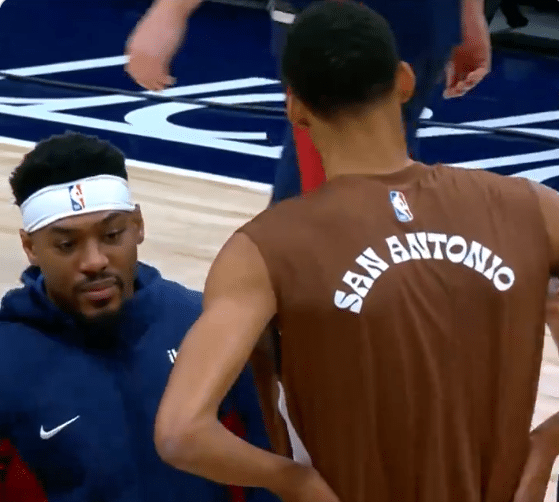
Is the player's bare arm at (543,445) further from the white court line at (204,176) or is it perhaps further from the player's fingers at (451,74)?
the white court line at (204,176)

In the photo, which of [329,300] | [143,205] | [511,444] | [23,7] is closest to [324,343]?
[329,300]

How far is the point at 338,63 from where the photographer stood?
A: 5.20 ft

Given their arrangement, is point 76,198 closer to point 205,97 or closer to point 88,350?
point 88,350

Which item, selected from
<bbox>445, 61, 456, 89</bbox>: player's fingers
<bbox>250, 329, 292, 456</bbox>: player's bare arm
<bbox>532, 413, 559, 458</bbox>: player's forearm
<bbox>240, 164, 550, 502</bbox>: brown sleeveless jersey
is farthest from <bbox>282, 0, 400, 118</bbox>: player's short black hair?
<bbox>445, 61, 456, 89</bbox>: player's fingers

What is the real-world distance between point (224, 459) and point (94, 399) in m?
0.76

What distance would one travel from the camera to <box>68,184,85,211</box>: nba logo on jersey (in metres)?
2.28

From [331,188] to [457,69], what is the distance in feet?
4.17

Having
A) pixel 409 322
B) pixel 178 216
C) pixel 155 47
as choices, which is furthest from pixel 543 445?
pixel 178 216

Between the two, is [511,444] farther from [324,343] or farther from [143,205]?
[143,205]

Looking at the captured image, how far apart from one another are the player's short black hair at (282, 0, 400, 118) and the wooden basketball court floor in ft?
7.62

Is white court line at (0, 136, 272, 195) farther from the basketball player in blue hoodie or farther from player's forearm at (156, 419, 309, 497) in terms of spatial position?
player's forearm at (156, 419, 309, 497)

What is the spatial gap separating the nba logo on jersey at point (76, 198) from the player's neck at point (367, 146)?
2.50 ft

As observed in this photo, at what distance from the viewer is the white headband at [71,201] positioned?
2.28 metres

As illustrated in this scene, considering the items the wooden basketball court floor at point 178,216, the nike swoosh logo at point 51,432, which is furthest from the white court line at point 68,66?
the nike swoosh logo at point 51,432
